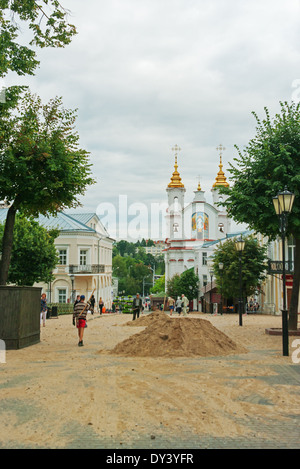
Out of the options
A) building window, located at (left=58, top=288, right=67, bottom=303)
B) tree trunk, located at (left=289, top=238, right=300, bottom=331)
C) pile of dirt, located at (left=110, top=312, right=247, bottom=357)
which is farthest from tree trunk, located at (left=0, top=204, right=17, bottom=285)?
building window, located at (left=58, top=288, right=67, bottom=303)

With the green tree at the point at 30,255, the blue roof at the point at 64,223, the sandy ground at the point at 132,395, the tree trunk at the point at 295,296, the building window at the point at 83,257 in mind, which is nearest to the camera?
the sandy ground at the point at 132,395

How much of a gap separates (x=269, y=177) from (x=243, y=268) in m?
23.4

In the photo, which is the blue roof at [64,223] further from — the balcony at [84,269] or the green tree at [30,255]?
the green tree at [30,255]

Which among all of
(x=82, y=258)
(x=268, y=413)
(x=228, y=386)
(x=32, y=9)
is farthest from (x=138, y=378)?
(x=82, y=258)

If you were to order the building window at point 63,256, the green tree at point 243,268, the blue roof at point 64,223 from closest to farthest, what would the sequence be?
the green tree at point 243,268 < the building window at point 63,256 < the blue roof at point 64,223

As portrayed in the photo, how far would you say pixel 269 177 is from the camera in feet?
59.9

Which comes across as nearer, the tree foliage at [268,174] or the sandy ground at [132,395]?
the sandy ground at [132,395]

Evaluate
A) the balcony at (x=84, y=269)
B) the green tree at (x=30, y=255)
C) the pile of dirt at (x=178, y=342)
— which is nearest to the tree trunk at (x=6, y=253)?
the pile of dirt at (x=178, y=342)

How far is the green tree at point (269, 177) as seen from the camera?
684 inches

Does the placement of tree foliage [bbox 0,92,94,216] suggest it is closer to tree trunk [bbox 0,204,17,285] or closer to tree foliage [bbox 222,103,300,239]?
tree trunk [bbox 0,204,17,285]

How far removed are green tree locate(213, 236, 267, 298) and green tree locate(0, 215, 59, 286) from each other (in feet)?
46.5

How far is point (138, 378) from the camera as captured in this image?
980cm

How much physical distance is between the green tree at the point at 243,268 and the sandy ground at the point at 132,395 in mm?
27617

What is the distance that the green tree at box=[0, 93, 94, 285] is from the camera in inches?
628
